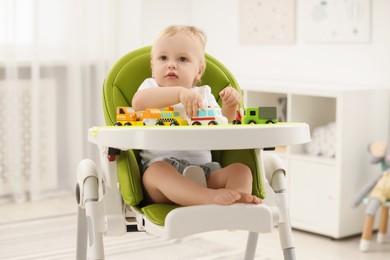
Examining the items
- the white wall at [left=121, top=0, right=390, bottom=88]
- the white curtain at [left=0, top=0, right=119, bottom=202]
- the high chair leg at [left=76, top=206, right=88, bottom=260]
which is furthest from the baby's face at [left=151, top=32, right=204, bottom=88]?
the white curtain at [left=0, top=0, right=119, bottom=202]

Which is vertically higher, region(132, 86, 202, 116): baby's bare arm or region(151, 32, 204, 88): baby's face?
region(151, 32, 204, 88): baby's face

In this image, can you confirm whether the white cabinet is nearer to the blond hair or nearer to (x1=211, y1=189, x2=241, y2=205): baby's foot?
the blond hair

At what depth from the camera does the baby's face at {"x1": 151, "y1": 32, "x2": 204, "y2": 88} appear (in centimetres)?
200

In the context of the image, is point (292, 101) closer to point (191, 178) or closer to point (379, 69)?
point (379, 69)

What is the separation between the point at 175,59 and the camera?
201cm

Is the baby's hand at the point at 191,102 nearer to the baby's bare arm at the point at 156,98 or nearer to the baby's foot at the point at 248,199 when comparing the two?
the baby's bare arm at the point at 156,98

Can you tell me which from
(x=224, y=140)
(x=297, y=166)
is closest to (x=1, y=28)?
(x=297, y=166)

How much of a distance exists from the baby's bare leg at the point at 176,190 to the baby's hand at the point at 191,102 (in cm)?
17

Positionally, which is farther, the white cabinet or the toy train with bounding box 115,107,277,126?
the white cabinet

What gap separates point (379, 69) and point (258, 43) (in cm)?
82

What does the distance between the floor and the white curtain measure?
1.64 ft

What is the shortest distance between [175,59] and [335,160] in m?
1.38

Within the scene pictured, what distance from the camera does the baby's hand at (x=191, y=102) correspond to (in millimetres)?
1828

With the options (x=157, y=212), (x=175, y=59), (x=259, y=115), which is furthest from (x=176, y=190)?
(x=175, y=59)
